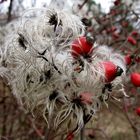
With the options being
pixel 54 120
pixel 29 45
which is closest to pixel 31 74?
pixel 29 45

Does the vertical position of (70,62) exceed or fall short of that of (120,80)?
it exceeds it

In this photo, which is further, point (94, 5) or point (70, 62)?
point (94, 5)

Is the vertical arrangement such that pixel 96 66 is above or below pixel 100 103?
above

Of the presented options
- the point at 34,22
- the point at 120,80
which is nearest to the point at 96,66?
the point at 120,80

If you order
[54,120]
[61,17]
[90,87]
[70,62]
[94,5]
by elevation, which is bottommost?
[94,5]

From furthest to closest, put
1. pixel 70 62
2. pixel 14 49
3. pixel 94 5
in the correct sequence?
1. pixel 94 5
2. pixel 14 49
3. pixel 70 62

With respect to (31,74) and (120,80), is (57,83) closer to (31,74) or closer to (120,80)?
(31,74)

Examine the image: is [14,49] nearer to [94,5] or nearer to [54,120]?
[54,120]

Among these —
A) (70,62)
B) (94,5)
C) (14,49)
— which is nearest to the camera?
(70,62)

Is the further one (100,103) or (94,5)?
(94,5)
